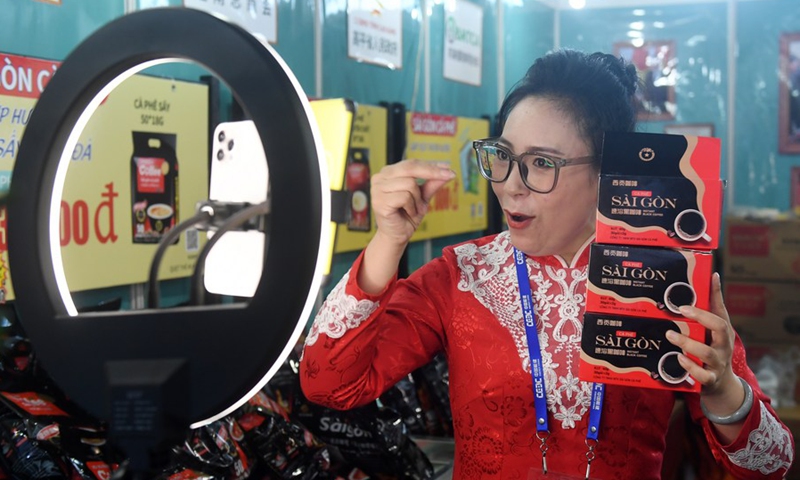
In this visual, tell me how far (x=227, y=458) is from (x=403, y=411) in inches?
35.8

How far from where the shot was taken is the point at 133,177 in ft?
7.50

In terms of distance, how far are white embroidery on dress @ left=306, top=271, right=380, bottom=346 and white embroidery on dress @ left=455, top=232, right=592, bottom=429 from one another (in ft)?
1.07

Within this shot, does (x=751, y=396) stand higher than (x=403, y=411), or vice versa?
(x=751, y=396)

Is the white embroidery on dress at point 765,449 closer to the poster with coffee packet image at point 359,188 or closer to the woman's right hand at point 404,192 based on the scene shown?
the woman's right hand at point 404,192

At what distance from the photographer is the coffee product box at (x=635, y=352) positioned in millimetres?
1153

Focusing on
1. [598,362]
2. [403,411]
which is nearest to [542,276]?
[598,362]

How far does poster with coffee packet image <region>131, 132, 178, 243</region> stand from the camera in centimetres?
230

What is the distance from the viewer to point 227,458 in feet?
6.14

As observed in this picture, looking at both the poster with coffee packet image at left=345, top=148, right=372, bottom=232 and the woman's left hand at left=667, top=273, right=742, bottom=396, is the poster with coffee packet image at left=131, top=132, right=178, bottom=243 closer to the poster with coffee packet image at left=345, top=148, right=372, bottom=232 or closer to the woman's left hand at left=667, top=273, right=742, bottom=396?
the poster with coffee packet image at left=345, top=148, right=372, bottom=232

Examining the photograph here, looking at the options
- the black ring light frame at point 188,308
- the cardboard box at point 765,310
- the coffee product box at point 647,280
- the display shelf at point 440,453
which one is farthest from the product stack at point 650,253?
the cardboard box at point 765,310

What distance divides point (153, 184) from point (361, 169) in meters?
1.33

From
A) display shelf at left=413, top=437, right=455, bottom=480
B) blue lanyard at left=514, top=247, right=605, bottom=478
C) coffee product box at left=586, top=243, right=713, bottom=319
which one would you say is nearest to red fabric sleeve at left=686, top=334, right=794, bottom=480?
blue lanyard at left=514, top=247, right=605, bottom=478

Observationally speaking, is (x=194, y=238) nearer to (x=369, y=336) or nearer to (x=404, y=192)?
(x=404, y=192)

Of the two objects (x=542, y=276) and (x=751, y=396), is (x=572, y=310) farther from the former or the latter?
(x=751, y=396)
